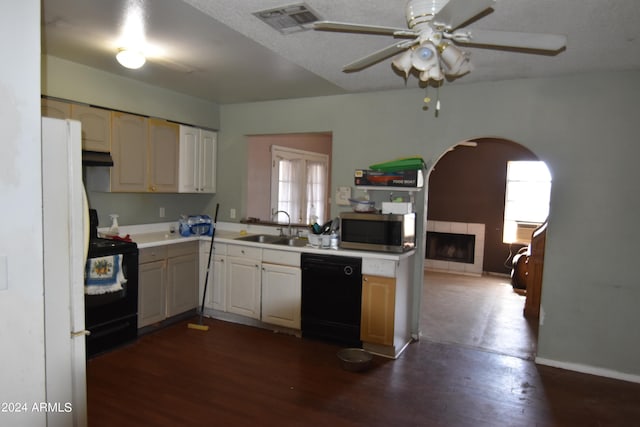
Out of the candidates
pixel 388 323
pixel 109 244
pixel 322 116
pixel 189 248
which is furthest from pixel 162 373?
pixel 322 116

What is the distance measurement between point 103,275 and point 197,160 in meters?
1.92

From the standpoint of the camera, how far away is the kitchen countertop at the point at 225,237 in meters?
3.68

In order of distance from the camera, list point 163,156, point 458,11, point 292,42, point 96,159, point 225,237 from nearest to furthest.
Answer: point 458,11 → point 292,42 → point 96,159 → point 163,156 → point 225,237

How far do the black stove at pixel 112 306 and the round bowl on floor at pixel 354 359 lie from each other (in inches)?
73.4

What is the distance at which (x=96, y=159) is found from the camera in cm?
357

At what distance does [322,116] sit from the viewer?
14.6 ft

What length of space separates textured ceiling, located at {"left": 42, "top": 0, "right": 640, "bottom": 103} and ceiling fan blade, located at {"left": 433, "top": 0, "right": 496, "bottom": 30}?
0.59 metres

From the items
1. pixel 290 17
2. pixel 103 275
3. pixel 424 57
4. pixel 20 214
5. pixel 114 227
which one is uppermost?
pixel 290 17

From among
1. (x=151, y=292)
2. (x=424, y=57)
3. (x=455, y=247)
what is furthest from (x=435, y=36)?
(x=455, y=247)

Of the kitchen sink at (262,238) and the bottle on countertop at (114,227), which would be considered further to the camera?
the kitchen sink at (262,238)

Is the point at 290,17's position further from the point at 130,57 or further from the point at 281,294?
the point at 281,294

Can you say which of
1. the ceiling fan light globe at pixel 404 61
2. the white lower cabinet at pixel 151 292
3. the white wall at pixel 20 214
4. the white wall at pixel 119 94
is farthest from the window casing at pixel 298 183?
the white wall at pixel 20 214

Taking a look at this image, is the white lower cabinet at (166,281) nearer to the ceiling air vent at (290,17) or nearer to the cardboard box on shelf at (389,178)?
the cardboard box on shelf at (389,178)

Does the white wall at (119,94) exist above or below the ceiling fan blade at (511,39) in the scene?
above
